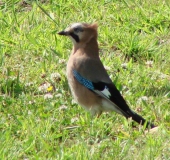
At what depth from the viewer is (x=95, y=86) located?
6516 mm

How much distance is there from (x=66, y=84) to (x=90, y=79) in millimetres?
532

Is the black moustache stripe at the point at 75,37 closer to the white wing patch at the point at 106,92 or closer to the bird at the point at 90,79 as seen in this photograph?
the bird at the point at 90,79

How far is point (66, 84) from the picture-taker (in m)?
7.03

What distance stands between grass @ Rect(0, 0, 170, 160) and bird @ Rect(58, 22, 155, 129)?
11cm

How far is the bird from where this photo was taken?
636 cm

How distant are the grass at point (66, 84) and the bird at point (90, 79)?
111 millimetres

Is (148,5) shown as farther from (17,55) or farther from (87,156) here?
(87,156)

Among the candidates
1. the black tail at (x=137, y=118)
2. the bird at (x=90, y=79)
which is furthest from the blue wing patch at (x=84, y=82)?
the black tail at (x=137, y=118)

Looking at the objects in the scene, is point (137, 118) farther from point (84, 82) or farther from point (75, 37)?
point (75, 37)

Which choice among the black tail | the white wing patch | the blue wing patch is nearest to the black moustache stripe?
the blue wing patch

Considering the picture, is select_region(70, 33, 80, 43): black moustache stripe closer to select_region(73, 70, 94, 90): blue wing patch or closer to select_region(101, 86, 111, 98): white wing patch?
select_region(73, 70, 94, 90): blue wing patch

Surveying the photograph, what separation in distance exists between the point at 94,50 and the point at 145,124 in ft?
3.74

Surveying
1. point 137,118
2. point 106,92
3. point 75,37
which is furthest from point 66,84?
point 137,118

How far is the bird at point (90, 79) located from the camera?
20.9ft
